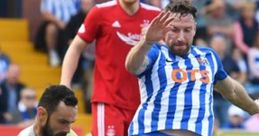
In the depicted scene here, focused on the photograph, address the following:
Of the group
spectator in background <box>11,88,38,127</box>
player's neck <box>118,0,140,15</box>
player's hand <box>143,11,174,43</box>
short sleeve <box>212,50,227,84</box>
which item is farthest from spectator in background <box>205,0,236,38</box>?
player's hand <box>143,11,174,43</box>

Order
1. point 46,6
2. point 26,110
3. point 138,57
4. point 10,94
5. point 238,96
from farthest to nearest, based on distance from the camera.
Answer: point 46,6, point 10,94, point 26,110, point 238,96, point 138,57

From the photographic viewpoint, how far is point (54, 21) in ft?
60.6

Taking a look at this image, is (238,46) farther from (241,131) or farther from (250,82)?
(241,131)

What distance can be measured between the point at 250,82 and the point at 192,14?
9550mm

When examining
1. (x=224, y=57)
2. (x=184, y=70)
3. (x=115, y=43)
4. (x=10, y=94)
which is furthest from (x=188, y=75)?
(x=224, y=57)

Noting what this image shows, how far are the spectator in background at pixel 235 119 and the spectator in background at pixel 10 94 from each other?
9.75 ft

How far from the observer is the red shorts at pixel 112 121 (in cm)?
966

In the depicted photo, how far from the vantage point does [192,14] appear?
8727 mm

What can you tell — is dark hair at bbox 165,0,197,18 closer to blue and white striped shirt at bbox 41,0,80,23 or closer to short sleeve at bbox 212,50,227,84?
short sleeve at bbox 212,50,227,84

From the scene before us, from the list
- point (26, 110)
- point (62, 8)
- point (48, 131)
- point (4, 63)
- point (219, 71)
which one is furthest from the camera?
point (62, 8)

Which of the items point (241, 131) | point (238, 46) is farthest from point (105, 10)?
point (238, 46)

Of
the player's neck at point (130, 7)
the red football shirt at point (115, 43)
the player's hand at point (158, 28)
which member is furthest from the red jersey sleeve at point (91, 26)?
the player's hand at point (158, 28)

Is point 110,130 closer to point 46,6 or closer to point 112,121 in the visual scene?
point 112,121

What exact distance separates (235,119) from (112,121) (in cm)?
735
